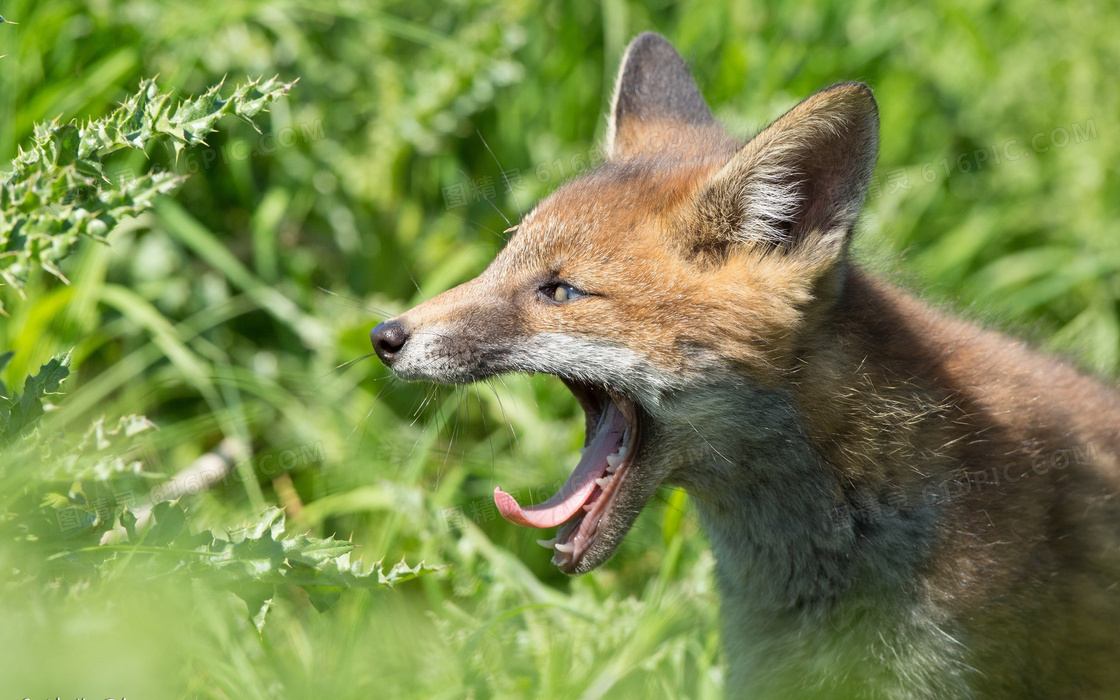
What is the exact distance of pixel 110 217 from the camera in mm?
2408

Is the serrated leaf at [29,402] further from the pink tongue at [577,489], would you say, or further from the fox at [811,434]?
the pink tongue at [577,489]

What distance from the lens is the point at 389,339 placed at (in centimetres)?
302

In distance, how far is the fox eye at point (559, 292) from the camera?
3.12m

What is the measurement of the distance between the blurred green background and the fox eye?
79 centimetres

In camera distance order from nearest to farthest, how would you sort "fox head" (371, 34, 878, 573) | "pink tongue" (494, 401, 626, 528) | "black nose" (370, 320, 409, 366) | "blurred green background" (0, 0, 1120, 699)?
"fox head" (371, 34, 878, 573)
"black nose" (370, 320, 409, 366)
"pink tongue" (494, 401, 626, 528)
"blurred green background" (0, 0, 1120, 699)

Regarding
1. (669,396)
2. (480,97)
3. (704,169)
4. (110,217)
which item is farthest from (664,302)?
(480,97)

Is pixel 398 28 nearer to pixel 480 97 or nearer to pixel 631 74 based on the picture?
pixel 480 97

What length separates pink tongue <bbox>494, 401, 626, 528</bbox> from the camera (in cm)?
314

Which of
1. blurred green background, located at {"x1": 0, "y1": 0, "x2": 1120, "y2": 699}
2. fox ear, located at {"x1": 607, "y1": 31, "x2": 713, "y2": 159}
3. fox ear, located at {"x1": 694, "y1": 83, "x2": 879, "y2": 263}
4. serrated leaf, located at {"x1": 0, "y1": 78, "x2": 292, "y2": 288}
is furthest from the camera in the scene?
fox ear, located at {"x1": 607, "y1": 31, "x2": 713, "y2": 159}

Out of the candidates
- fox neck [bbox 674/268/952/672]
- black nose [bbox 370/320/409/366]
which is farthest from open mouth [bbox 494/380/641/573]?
black nose [bbox 370/320/409/366]

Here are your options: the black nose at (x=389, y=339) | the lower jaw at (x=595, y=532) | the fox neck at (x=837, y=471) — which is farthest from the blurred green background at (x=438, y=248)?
the black nose at (x=389, y=339)

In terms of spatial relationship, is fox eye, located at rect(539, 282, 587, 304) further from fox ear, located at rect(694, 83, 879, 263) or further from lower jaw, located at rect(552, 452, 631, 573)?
lower jaw, located at rect(552, 452, 631, 573)

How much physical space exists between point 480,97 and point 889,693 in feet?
12.0

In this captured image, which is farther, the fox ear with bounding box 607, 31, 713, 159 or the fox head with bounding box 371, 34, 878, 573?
the fox ear with bounding box 607, 31, 713, 159
